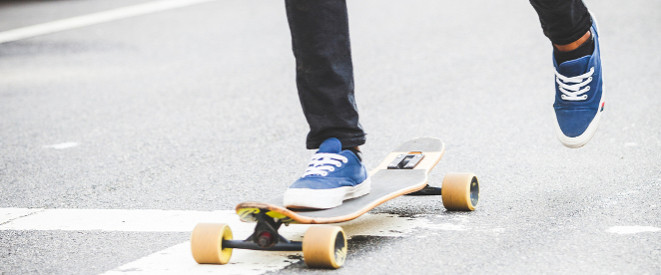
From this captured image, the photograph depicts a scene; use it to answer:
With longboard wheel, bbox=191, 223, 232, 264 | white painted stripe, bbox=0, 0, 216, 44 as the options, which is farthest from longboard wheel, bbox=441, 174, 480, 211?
white painted stripe, bbox=0, 0, 216, 44

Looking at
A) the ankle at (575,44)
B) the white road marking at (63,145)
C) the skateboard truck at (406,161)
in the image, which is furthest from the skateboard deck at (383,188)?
the white road marking at (63,145)

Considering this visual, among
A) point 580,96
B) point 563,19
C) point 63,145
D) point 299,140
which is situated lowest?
point 63,145

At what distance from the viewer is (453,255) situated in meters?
2.60

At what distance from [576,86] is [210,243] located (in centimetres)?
153

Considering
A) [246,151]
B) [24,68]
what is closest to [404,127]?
[246,151]

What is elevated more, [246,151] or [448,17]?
[448,17]

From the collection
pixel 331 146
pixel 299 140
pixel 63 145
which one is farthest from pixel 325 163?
pixel 63 145

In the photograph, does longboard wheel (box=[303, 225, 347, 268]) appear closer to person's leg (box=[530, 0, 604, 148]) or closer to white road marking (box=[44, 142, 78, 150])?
person's leg (box=[530, 0, 604, 148])

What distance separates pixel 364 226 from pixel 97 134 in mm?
2474

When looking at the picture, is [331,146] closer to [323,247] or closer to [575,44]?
[323,247]

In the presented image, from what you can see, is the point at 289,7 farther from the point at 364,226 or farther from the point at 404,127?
the point at 404,127

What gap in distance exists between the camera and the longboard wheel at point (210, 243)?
2.52m

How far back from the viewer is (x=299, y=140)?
4.60 m

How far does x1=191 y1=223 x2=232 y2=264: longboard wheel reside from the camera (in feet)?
8.28
